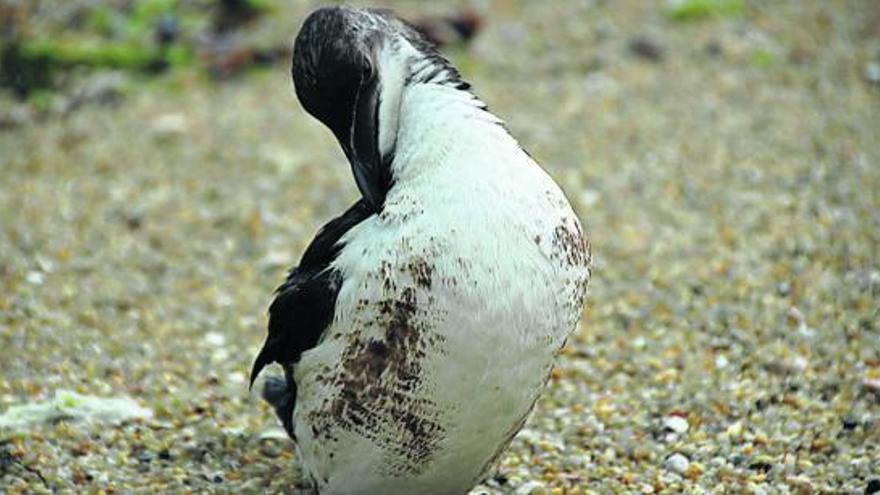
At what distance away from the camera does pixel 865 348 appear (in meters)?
6.11

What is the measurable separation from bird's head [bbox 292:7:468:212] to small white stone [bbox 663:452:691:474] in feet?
5.44

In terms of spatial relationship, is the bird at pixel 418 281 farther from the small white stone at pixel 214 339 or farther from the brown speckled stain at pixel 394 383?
the small white stone at pixel 214 339

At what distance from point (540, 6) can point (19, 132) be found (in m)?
4.28

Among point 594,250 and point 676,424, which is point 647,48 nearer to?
point 594,250

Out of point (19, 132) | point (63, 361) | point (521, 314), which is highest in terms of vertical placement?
point (521, 314)

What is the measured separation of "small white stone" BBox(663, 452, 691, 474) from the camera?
5129mm

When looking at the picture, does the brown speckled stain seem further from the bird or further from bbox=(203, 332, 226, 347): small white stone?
bbox=(203, 332, 226, 347): small white stone

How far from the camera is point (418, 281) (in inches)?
161

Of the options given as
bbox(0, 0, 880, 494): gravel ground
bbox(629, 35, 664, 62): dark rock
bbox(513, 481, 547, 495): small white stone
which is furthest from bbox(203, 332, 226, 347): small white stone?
bbox(629, 35, 664, 62): dark rock

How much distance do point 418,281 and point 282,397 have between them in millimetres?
1198

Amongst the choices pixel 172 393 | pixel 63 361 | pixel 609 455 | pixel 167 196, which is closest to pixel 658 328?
pixel 609 455

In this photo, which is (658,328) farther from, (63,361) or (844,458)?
(63,361)

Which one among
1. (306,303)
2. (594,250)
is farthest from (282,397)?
(594,250)

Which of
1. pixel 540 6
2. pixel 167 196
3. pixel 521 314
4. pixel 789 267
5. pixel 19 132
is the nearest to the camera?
pixel 521 314
